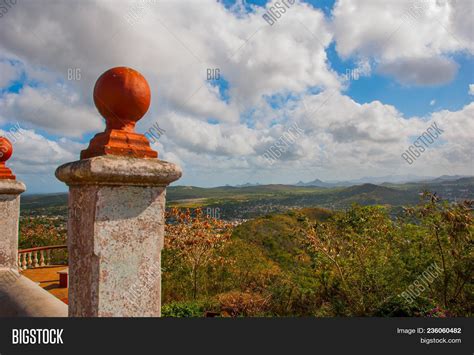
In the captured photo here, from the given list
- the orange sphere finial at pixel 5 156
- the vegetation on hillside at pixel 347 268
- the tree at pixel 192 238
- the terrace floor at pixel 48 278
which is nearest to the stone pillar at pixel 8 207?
the orange sphere finial at pixel 5 156

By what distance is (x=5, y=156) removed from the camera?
4.57 meters

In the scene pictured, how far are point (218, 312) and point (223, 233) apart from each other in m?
3.35

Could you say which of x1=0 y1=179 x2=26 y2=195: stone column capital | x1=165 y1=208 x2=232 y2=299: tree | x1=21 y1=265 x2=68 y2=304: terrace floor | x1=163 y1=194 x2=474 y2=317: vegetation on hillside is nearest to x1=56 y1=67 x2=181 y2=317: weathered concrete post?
x1=0 y1=179 x2=26 y2=195: stone column capital

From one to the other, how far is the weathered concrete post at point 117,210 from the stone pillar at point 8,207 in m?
3.54

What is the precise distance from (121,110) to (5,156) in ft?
12.6

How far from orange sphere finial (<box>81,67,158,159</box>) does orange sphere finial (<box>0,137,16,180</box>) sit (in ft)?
11.9

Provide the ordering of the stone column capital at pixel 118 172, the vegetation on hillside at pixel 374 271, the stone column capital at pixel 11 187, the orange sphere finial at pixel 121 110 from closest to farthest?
1. the stone column capital at pixel 118 172
2. the orange sphere finial at pixel 121 110
3. the stone column capital at pixel 11 187
4. the vegetation on hillside at pixel 374 271

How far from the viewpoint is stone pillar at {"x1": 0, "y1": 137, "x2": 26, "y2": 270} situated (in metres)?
4.54

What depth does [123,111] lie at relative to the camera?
1790 mm

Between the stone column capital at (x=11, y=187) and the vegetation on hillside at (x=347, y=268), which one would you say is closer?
the stone column capital at (x=11, y=187)

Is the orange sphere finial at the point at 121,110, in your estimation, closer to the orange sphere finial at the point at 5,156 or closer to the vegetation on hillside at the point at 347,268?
the orange sphere finial at the point at 5,156

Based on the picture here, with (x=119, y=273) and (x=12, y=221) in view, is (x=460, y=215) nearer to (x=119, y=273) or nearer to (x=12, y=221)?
(x=119, y=273)

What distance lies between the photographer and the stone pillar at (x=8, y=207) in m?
4.54

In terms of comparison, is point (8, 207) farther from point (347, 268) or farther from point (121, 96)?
point (347, 268)
